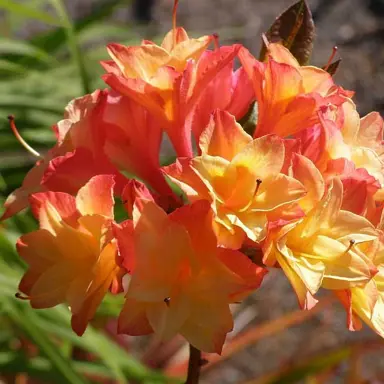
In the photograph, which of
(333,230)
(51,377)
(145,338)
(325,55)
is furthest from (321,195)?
(325,55)

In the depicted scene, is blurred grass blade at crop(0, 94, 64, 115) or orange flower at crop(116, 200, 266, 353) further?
blurred grass blade at crop(0, 94, 64, 115)

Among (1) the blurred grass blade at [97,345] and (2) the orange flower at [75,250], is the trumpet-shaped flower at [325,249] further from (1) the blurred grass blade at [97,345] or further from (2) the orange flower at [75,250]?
(1) the blurred grass blade at [97,345]

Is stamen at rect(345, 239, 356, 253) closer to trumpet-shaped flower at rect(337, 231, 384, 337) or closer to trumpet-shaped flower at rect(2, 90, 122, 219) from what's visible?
trumpet-shaped flower at rect(337, 231, 384, 337)

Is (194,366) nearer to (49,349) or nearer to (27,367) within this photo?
(49,349)

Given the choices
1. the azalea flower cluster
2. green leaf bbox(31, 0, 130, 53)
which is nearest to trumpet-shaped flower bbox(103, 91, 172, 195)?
the azalea flower cluster

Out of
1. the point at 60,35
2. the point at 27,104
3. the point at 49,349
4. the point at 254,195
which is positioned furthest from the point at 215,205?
the point at 60,35

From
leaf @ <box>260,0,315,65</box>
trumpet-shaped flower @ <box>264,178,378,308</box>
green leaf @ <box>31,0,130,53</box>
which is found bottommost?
green leaf @ <box>31,0,130,53</box>
